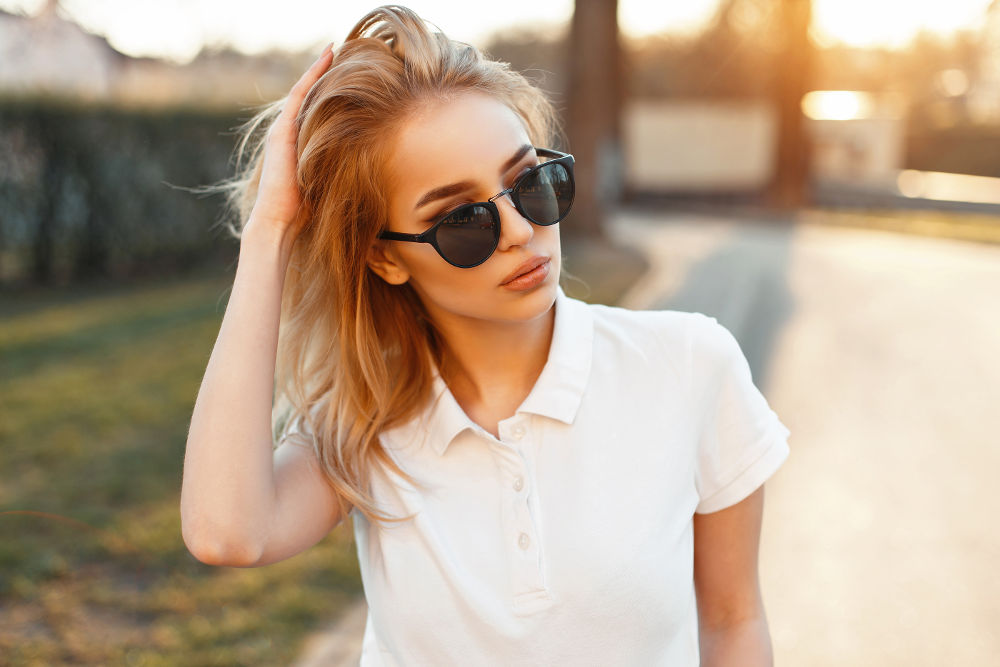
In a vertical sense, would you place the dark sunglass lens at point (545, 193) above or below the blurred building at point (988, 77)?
above

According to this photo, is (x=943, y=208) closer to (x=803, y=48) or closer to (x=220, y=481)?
(x=803, y=48)

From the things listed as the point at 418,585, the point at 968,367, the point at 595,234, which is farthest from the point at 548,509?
the point at 595,234

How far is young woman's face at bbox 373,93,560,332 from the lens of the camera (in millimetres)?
1834

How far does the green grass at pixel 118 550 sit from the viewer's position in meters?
3.60

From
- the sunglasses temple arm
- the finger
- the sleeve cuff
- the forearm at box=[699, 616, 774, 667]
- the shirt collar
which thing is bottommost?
the forearm at box=[699, 616, 774, 667]

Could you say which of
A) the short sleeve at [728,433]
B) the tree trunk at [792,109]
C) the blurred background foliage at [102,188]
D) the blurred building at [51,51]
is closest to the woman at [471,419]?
the short sleeve at [728,433]

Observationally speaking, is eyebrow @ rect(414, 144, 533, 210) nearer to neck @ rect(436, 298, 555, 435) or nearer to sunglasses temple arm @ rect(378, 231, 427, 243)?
sunglasses temple arm @ rect(378, 231, 427, 243)

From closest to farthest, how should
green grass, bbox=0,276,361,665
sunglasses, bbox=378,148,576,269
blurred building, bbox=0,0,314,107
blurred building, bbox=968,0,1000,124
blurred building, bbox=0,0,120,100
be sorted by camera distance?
sunglasses, bbox=378,148,576,269
green grass, bbox=0,276,361,665
blurred building, bbox=0,0,314,107
blurred building, bbox=0,0,120,100
blurred building, bbox=968,0,1000,124

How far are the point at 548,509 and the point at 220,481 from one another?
605 millimetres

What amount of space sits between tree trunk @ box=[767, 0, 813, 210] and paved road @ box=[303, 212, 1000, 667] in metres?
9.27

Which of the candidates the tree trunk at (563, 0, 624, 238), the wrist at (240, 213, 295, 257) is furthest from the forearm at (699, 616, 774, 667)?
the tree trunk at (563, 0, 624, 238)

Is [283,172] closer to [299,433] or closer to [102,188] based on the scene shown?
[299,433]

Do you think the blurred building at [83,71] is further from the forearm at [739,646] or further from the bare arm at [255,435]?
the forearm at [739,646]

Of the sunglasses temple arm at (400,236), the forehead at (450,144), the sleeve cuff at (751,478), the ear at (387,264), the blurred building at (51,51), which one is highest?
the blurred building at (51,51)
